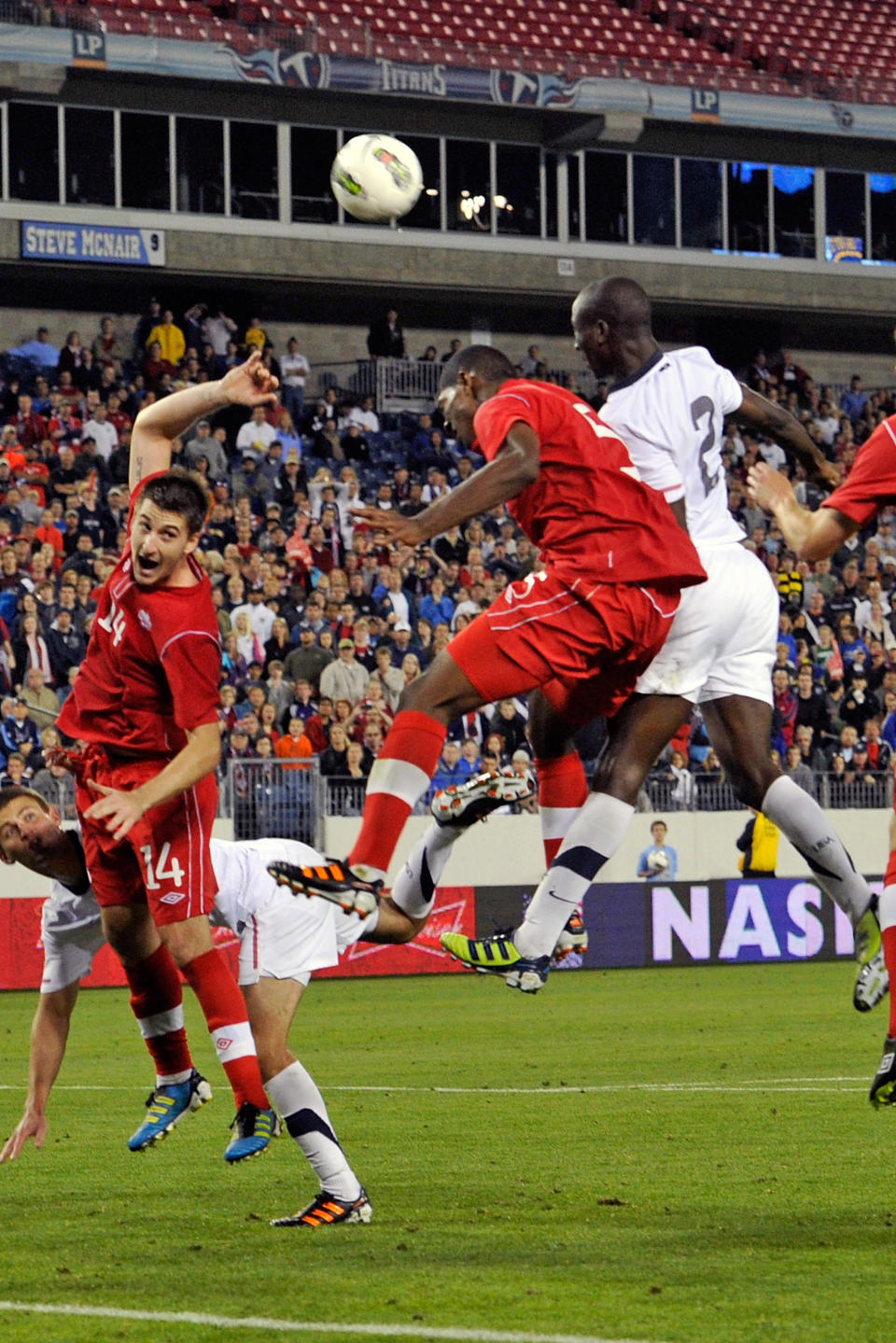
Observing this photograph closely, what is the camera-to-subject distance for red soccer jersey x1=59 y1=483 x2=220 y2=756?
7.54m

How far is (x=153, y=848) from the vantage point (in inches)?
307

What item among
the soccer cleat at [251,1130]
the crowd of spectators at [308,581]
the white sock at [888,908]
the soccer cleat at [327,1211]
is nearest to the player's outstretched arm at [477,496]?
the white sock at [888,908]

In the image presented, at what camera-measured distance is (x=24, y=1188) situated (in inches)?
360

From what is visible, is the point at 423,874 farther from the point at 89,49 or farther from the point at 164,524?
the point at 89,49

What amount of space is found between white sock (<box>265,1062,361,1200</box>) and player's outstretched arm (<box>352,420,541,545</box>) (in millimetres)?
2096

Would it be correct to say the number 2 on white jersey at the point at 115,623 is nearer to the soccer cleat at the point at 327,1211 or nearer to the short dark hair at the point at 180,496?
the short dark hair at the point at 180,496

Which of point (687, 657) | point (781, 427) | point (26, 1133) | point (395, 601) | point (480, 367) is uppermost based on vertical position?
point (480, 367)

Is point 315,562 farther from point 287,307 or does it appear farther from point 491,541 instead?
point 287,307

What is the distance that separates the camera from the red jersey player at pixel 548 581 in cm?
762

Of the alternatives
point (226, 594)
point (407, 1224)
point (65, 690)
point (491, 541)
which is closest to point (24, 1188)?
point (407, 1224)

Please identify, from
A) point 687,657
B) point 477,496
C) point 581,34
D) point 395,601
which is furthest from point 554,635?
point 581,34

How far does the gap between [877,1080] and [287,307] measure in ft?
98.8

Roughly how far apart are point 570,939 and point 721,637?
53.9 inches

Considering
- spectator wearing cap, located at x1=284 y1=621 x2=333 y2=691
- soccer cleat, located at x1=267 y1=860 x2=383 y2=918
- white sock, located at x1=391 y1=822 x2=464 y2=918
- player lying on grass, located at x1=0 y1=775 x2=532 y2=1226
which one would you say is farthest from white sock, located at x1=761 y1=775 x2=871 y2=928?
spectator wearing cap, located at x1=284 y1=621 x2=333 y2=691
